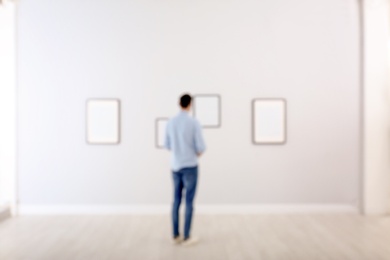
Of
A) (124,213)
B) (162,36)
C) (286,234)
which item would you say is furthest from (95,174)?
(286,234)

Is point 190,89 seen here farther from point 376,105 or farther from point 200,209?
point 376,105

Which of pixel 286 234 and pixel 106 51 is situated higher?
pixel 106 51

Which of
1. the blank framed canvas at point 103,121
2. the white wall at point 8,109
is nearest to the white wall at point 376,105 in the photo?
the blank framed canvas at point 103,121

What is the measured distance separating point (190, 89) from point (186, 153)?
2.40 meters

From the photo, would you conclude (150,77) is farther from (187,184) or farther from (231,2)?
(187,184)

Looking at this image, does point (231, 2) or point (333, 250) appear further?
point (231, 2)

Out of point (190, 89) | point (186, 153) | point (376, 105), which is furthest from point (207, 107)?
point (376, 105)

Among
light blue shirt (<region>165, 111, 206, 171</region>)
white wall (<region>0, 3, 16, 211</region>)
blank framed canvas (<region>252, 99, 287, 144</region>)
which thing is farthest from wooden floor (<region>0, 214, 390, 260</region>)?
blank framed canvas (<region>252, 99, 287, 144</region>)

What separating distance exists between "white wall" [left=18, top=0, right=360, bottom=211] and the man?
2095mm

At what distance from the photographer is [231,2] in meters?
8.50

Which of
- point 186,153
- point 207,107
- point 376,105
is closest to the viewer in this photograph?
point 186,153

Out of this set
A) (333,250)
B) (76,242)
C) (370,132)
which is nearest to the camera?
(333,250)

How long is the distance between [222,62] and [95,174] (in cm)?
283

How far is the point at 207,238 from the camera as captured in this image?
22.3 ft
